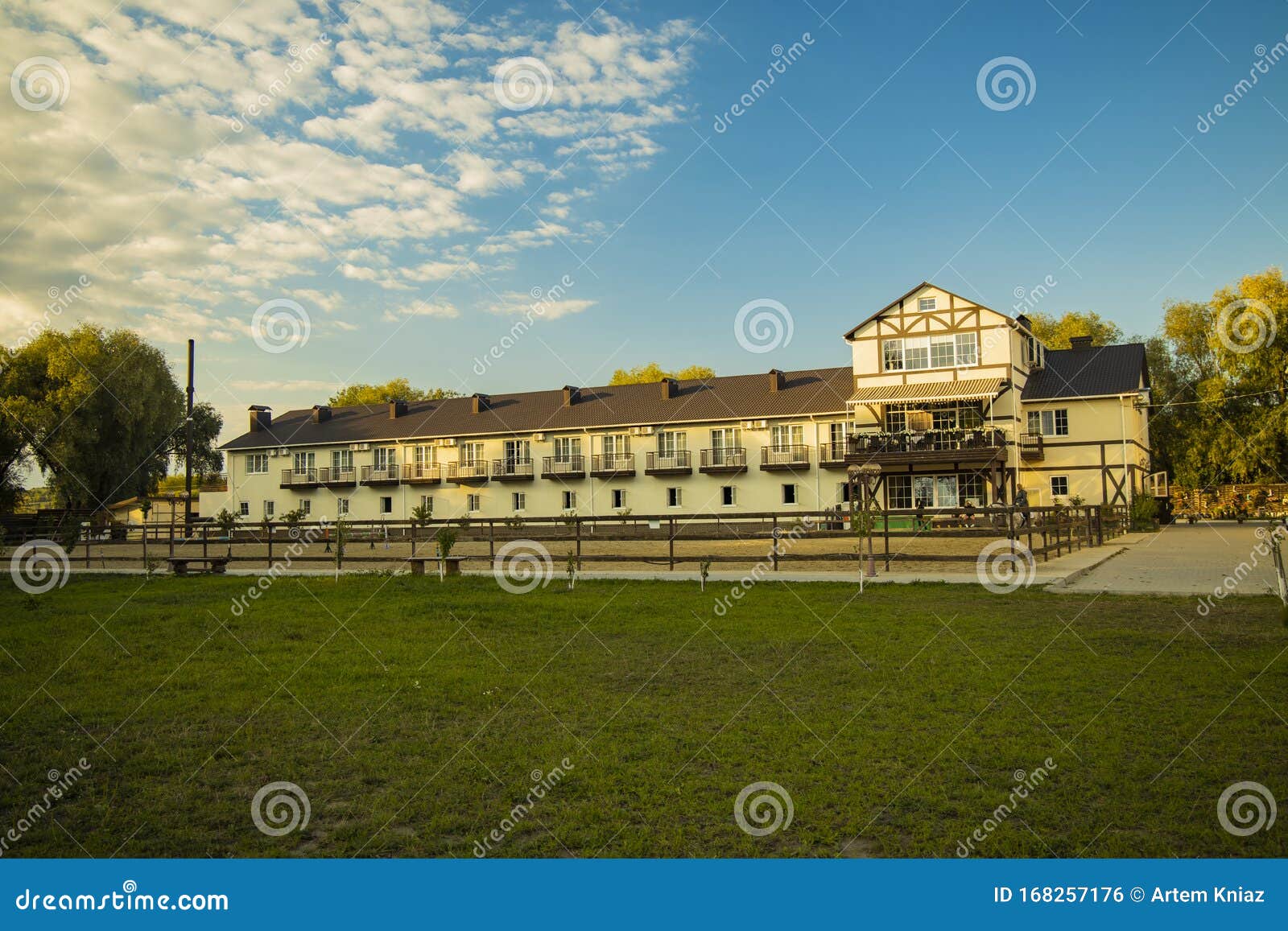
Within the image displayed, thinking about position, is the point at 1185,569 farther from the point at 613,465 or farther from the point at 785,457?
the point at 613,465

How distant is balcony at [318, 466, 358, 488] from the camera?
48.6 metres

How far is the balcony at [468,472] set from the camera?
46.0 metres

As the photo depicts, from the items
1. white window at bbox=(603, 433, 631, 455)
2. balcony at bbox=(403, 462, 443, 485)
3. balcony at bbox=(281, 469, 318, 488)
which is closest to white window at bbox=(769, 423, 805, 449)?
white window at bbox=(603, 433, 631, 455)

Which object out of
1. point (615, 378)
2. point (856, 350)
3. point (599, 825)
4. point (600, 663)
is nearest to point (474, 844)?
point (599, 825)

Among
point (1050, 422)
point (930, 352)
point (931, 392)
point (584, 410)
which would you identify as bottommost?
point (1050, 422)

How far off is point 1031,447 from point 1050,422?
212 cm

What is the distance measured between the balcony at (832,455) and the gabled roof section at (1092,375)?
8.30 m

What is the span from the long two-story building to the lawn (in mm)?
27699

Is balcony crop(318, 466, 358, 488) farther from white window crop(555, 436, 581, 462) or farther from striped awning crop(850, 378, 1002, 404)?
striped awning crop(850, 378, 1002, 404)

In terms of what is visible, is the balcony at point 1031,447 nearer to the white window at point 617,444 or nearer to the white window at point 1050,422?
the white window at point 1050,422

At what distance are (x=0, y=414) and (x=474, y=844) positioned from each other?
44.5 metres

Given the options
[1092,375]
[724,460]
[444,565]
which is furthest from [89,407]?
[1092,375]

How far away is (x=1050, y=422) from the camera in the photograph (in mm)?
38594

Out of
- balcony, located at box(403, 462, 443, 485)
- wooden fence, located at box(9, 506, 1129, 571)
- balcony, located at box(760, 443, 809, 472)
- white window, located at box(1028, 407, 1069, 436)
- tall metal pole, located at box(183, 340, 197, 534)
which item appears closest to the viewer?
wooden fence, located at box(9, 506, 1129, 571)
